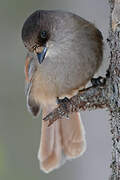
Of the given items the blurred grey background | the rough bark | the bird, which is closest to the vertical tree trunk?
the rough bark

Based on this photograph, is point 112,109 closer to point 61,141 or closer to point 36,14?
point 36,14

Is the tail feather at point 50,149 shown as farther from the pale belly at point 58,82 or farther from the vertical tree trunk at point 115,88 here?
the vertical tree trunk at point 115,88

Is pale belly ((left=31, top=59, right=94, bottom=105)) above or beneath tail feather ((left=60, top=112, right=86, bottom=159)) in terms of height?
above

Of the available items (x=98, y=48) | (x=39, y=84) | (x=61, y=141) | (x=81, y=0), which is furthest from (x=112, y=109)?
(x=81, y=0)

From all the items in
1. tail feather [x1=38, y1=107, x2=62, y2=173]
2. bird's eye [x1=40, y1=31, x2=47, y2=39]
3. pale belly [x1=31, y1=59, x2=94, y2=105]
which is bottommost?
tail feather [x1=38, y1=107, x2=62, y2=173]

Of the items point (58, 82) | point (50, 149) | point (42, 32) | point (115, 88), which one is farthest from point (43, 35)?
point (50, 149)

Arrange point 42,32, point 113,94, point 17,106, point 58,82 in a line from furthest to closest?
point 17,106
point 58,82
point 42,32
point 113,94

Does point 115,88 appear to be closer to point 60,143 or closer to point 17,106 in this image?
point 60,143

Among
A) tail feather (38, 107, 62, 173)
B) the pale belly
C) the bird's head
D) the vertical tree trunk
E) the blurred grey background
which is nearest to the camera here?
the vertical tree trunk

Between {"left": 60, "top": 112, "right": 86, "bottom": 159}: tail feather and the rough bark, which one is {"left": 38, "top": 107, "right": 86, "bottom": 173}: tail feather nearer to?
{"left": 60, "top": 112, "right": 86, "bottom": 159}: tail feather
